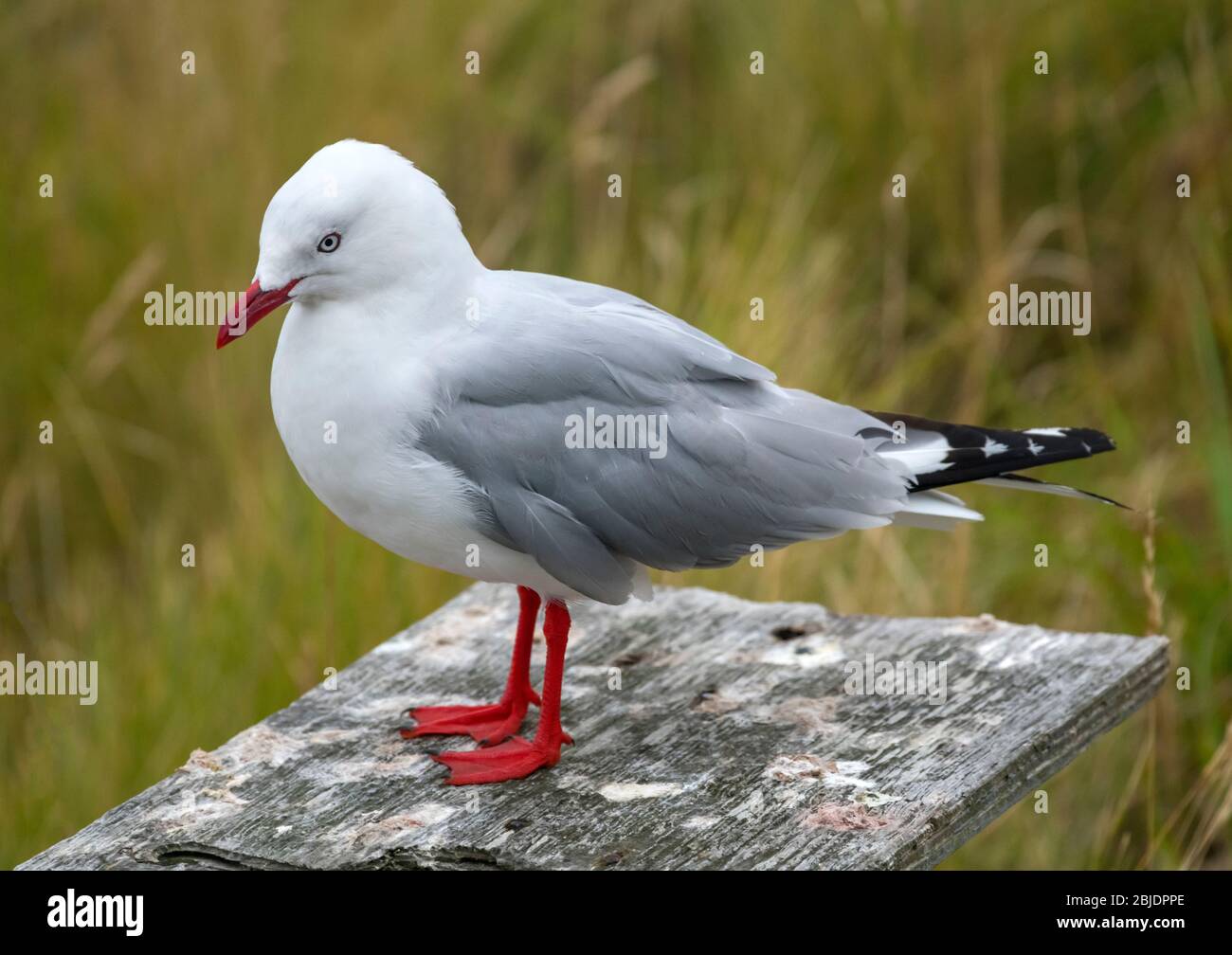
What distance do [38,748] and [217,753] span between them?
3.91 ft

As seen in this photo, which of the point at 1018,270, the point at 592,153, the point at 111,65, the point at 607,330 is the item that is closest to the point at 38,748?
the point at 607,330

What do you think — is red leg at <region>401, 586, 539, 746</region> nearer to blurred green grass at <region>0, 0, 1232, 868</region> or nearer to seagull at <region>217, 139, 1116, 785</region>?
seagull at <region>217, 139, 1116, 785</region>

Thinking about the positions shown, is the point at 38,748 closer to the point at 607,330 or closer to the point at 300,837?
the point at 300,837

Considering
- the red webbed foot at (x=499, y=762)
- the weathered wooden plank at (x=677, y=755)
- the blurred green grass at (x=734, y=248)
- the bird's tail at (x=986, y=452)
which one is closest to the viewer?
the weathered wooden plank at (x=677, y=755)

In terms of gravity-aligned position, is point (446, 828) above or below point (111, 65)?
below

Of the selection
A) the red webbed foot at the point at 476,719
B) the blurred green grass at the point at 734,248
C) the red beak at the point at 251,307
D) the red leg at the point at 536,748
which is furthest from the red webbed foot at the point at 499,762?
the blurred green grass at the point at 734,248

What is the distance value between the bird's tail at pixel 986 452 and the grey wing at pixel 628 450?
0.06 meters

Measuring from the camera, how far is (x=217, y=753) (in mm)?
3102

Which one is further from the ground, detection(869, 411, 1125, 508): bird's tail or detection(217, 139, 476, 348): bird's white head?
detection(217, 139, 476, 348): bird's white head

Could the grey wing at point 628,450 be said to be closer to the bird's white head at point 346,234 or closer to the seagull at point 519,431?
the seagull at point 519,431

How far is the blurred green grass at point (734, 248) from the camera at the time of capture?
15.4ft

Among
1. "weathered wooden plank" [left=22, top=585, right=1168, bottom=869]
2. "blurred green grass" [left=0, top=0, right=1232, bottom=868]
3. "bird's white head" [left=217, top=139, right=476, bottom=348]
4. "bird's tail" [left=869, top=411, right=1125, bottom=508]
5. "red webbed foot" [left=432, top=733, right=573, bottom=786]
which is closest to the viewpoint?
"weathered wooden plank" [left=22, top=585, right=1168, bottom=869]

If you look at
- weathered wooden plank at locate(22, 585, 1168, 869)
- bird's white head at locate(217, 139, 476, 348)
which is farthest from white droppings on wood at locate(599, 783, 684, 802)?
bird's white head at locate(217, 139, 476, 348)

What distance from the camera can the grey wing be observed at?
119 inches
